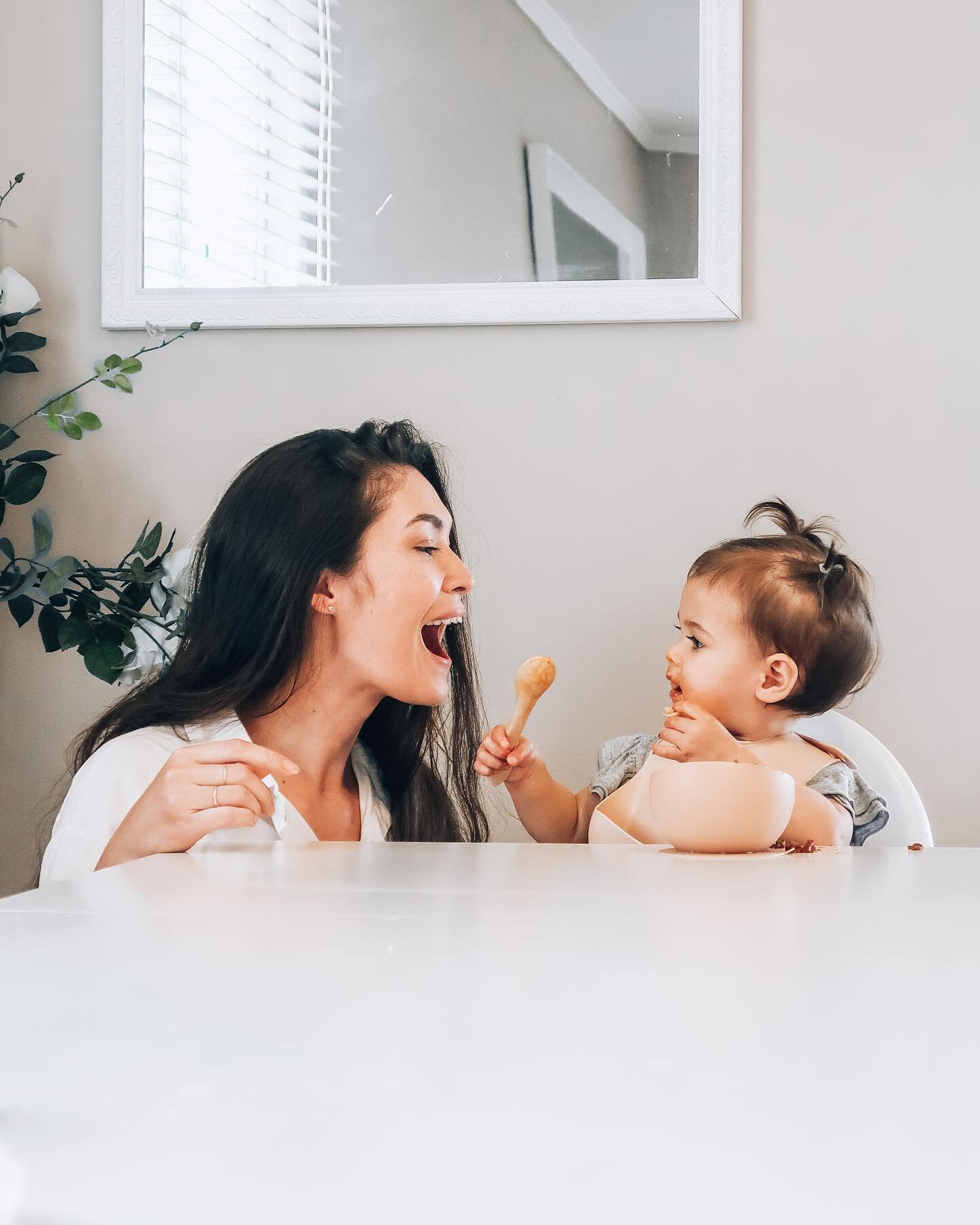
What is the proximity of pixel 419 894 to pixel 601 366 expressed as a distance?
1.42 meters

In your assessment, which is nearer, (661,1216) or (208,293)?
(661,1216)

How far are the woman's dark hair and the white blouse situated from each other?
35 mm

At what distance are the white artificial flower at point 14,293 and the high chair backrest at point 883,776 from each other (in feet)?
4.23

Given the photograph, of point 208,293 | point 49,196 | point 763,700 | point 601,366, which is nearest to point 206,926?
point 763,700

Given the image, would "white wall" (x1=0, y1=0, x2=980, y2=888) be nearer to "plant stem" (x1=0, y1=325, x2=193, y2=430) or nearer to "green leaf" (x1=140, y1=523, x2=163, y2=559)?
"plant stem" (x1=0, y1=325, x2=193, y2=430)

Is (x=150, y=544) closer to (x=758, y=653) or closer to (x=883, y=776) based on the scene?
(x=758, y=653)

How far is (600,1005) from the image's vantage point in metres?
0.26

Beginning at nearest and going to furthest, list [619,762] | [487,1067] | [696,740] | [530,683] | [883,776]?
[487,1067] → [696,740] → [530,683] → [883,776] → [619,762]

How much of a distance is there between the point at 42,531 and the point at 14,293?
0.37 m

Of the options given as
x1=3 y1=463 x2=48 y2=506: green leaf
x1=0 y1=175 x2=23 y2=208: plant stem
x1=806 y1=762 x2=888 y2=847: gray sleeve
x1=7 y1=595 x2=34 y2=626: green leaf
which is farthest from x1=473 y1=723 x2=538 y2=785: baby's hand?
x1=0 y1=175 x2=23 y2=208: plant stem

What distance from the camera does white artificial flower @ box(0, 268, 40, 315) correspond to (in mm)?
1686

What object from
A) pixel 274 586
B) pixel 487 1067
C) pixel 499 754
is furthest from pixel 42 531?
pixel 487 1067

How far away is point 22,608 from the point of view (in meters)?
1.67

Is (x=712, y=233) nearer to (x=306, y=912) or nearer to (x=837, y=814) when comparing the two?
(x=837, y=814)
